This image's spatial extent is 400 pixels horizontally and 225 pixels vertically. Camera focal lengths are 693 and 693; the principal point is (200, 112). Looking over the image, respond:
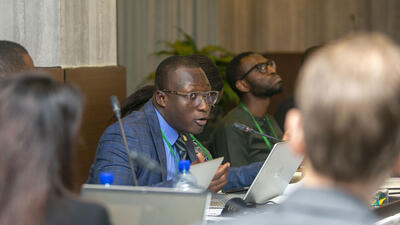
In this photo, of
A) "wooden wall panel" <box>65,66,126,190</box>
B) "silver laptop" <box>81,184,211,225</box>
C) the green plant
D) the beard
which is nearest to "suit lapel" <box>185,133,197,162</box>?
"wooden wall panel" <box>65,66,126,190</box>

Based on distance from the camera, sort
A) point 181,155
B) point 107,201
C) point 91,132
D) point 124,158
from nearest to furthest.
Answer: point 107,201, point 124,158, point 181,155, point 91,132

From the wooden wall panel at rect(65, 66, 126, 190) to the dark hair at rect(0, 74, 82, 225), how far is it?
2.26m

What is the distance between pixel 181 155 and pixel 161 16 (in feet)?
12.9

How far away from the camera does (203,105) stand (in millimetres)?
3244

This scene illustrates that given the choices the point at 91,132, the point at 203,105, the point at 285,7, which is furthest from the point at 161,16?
the point at 203,105

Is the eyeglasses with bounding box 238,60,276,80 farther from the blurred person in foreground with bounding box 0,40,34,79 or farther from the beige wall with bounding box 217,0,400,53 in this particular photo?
the beige wall with bounding box 217,0,400,53

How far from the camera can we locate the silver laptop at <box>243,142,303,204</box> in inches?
112

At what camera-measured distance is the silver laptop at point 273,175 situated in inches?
112

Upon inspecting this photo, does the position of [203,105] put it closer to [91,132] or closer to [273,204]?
[273,204]

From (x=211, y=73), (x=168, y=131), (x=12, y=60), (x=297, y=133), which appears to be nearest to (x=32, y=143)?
(x=297, y=133)

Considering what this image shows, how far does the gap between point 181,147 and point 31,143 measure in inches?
76.2

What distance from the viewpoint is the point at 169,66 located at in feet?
10.8

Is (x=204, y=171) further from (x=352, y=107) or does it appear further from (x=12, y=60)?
(x=352, y=107)

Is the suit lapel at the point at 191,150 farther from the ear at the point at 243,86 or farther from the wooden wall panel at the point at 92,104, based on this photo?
the ear at the point at 243,86
